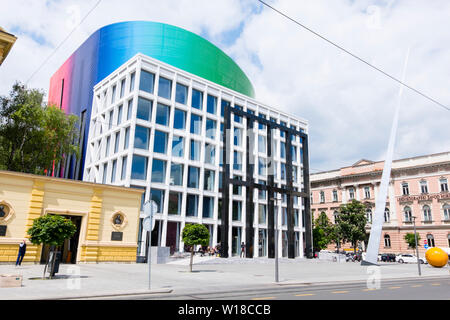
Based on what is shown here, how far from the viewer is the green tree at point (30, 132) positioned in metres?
40.2

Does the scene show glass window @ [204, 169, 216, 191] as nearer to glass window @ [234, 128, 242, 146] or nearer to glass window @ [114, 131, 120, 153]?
glass window @ [234, 128, 242, 146]

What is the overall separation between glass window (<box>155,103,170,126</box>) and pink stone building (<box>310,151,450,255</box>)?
47299 millimetres

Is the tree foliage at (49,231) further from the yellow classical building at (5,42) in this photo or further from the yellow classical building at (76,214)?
the yellow classical building at (76,214)

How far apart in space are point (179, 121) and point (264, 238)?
2295cm

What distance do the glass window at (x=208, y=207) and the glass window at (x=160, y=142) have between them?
30.1 ft

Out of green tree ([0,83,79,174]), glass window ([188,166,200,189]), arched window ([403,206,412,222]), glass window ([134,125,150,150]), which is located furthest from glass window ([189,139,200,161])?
arched window ([403,206,412,222])

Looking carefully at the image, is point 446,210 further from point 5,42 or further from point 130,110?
point 5,42

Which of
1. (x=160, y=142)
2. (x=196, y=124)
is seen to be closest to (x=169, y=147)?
(x=160, y=142)

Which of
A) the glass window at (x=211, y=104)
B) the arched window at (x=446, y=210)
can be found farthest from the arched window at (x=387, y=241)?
the glass window at (x=211, y=104)

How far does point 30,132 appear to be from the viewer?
1601 inches

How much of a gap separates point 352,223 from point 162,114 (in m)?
39.9

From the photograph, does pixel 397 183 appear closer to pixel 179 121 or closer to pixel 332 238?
pixel 332 238
